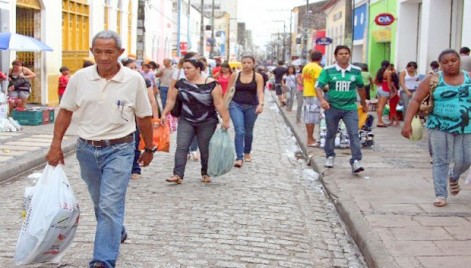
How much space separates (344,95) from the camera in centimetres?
976

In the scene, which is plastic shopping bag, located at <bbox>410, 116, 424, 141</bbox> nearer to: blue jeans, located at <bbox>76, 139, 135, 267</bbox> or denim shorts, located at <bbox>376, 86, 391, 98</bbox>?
blue jeans, located at <bbox>76, 139, 135, 267</bbox>

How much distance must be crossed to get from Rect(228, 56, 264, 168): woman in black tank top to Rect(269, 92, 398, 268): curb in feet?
5.82

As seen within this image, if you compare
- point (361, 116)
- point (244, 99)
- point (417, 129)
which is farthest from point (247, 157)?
point (417, 129)

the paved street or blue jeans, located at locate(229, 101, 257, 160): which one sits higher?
blue jeans, located at locate(229, 101, 257, 160)

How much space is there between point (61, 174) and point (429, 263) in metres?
2.74

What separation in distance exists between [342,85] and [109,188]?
5.23 meters

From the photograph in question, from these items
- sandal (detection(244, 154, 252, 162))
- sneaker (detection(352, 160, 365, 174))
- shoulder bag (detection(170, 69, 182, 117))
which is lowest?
sandal (detection(244, 154, 252, 162))

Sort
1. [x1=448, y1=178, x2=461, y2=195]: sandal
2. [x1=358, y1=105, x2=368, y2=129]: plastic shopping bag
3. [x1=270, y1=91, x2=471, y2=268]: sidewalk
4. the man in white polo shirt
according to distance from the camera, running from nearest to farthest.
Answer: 1. the man in white polo shirt
2. [x1=270, y1=91, x2=471, y2=268]: sidewalk
3. [x1=448, y1=178, x2=461, y2=195]: sandal
4. [x1=358, y1=105, x2=368, y2=129]: plastic shopping bag

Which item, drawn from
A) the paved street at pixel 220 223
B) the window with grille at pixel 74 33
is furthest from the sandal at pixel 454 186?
the window with grille at pixel 74 33

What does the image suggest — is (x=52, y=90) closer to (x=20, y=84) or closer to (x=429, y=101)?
(x=20, y=84)

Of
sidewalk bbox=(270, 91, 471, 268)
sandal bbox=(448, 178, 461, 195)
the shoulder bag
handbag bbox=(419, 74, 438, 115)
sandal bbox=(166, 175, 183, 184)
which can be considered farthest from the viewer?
sandal bbox=(166, 175, 183, 184)

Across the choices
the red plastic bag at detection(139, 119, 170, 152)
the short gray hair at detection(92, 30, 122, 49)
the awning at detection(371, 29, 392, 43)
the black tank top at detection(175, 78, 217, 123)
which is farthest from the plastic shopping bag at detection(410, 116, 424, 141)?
the awning at detection(371, 29, 392, 43)

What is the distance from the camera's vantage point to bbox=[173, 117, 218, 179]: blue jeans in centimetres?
909

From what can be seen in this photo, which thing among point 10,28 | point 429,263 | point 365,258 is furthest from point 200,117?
point 10,28
